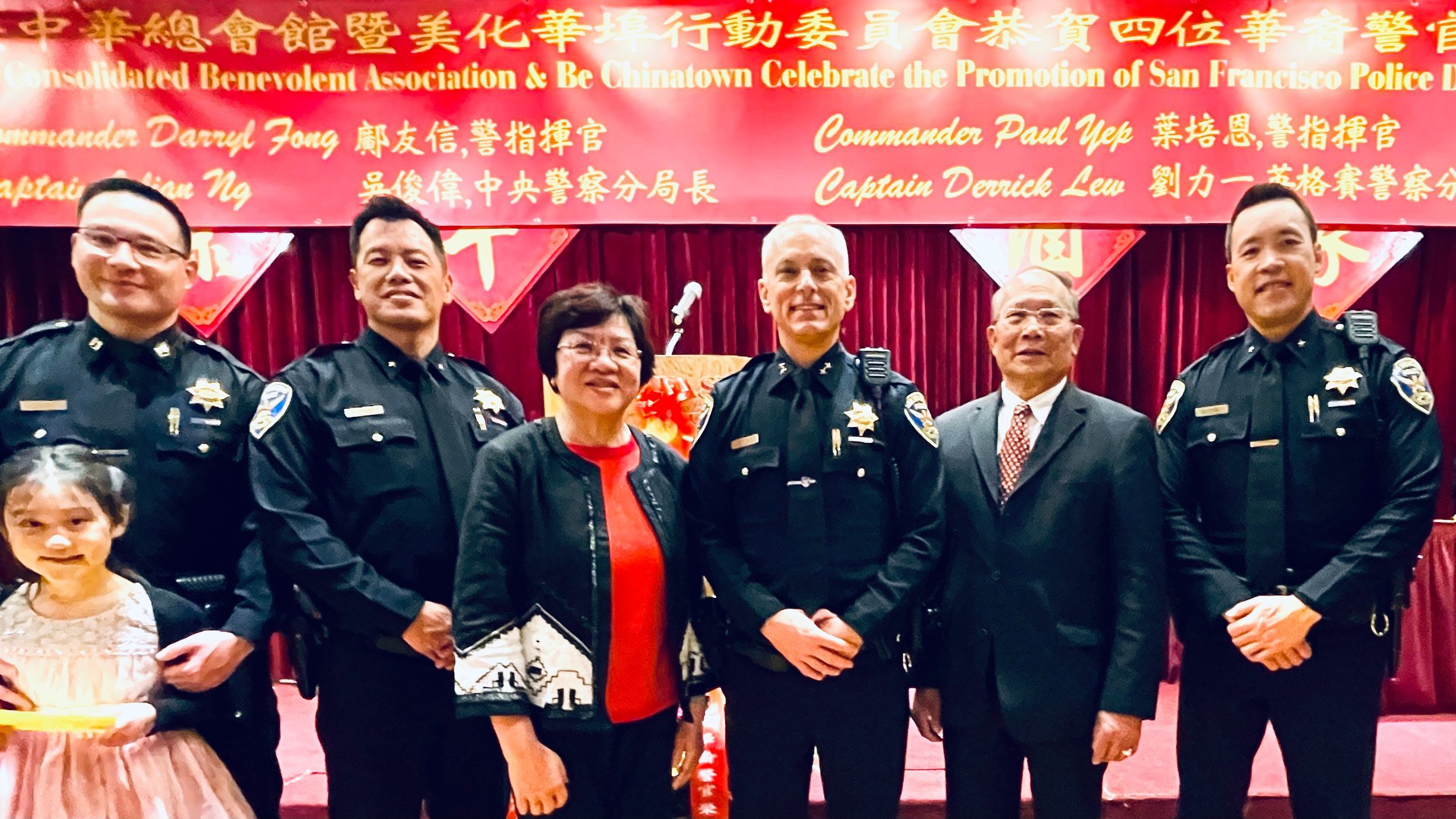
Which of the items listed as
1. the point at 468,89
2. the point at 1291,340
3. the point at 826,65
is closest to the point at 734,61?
the point at 826,65

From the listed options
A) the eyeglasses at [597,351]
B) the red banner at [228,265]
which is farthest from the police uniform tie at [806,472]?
the red banner at [228,265]

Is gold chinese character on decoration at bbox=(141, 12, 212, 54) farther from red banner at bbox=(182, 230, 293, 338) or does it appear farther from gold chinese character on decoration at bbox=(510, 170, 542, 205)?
gold chinese character on decoration at bbox=(510, 170, 542, 205)

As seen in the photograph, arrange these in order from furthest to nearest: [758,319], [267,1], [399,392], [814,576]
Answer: [758,319] < [267,1] < [399,392] < [814,576]

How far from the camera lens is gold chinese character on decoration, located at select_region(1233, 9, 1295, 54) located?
329 cm

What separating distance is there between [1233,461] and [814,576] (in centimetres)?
112

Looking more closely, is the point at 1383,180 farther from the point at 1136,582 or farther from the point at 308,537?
the point at 308,537

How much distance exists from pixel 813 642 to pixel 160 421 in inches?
64.6

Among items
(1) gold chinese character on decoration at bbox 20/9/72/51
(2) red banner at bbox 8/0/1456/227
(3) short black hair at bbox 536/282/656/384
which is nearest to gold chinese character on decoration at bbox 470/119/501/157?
(2) red banner at bbox 8/0/1456/227

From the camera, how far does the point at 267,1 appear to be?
3324 mm

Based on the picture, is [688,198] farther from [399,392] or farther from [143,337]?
[143,337]

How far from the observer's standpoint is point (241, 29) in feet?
10.8

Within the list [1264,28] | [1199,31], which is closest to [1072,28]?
[1199,31]

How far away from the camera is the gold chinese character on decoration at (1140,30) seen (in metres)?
3.30

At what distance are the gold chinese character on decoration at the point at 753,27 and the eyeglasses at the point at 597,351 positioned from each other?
2.09 m
